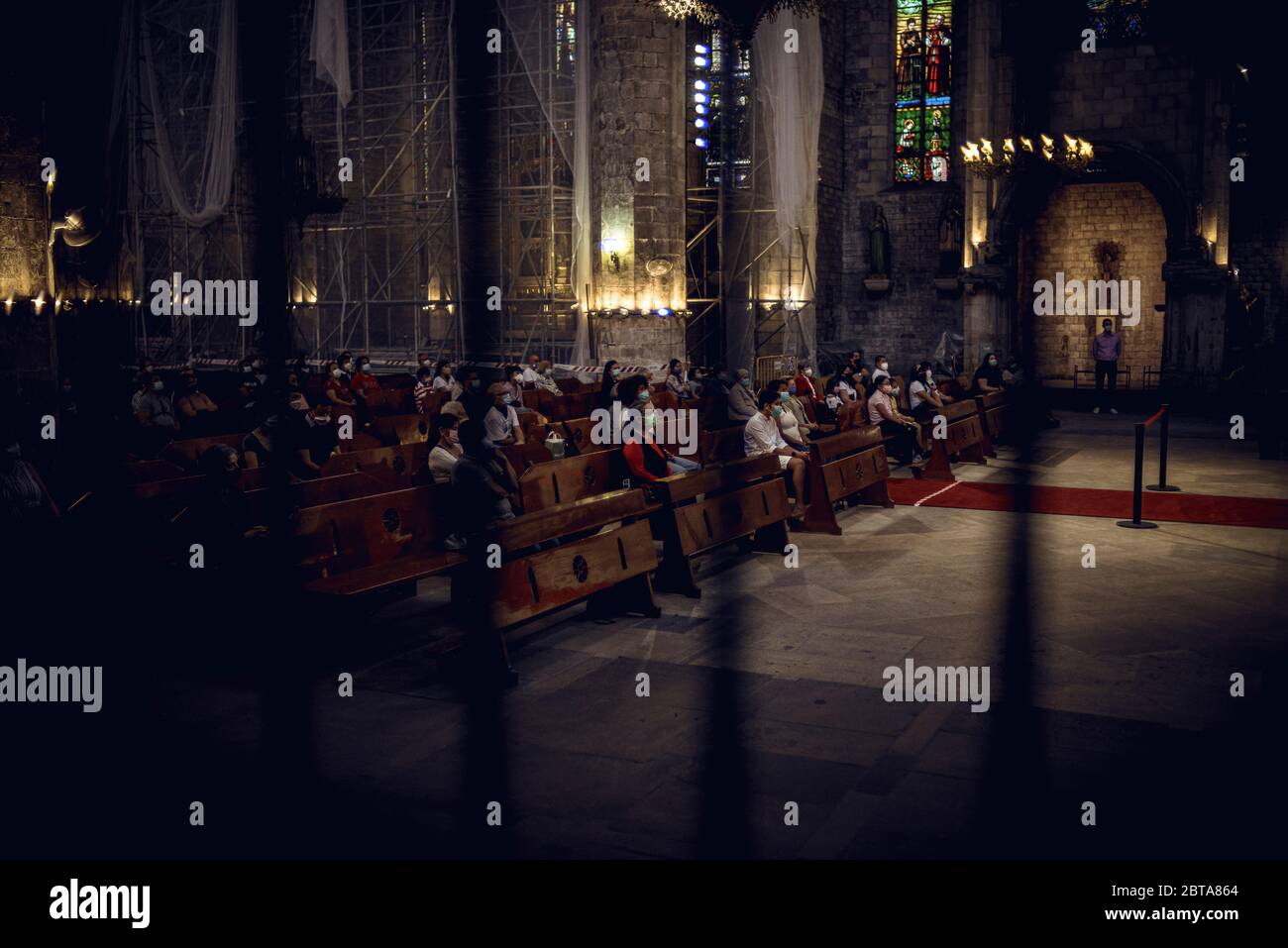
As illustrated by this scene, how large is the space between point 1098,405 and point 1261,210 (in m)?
7.84

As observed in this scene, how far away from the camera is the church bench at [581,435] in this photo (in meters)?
13.3

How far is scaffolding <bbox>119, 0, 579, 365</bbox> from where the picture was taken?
2489cm

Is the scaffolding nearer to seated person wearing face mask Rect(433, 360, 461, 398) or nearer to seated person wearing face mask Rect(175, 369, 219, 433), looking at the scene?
seated person wearing face mask Rect(433, 360, 461, 398)

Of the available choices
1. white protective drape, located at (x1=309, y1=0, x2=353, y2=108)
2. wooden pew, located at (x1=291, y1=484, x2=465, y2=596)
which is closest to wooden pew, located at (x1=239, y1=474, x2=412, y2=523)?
wooden pew, located at (x1=291, y1=484, x2=465, y2=596)

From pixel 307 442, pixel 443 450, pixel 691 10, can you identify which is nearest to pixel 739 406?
pixel 691 10

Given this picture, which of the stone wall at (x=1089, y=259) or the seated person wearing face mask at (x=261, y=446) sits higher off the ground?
the stone wall at (x=1089, y=259)

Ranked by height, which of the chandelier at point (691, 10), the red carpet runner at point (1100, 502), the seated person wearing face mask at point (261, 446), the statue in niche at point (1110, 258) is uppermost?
the chandelier at point (691, 10)

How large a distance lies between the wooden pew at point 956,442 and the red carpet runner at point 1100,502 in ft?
0.99

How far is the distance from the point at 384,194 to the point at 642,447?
1706 centimetres

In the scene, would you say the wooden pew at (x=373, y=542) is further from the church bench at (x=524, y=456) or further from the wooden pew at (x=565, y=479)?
the church bench at (x=524, y=456)

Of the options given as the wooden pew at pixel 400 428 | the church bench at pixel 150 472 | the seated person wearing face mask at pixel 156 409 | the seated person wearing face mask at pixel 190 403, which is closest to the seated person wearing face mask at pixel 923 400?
the wooden pew at pixel 400 428

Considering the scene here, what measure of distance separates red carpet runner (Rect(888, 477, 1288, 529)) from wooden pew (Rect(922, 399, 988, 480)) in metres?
0.30
